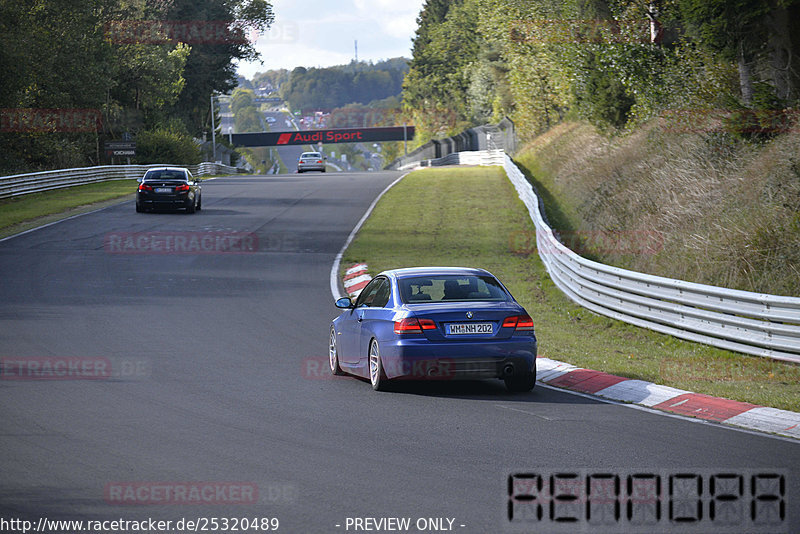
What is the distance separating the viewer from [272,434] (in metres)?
8.27

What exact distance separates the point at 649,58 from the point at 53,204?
75.1 ft

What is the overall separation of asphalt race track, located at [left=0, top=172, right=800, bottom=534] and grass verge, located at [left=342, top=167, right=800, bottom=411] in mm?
1947

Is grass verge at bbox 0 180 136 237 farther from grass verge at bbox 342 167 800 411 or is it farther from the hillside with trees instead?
the hillside with trees

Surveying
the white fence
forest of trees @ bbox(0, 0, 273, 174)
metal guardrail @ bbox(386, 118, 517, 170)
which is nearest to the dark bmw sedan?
forest of trees @ bbox(0, 0, 273, 174)

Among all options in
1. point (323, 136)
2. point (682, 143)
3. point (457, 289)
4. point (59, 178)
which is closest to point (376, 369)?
point (457, 289)

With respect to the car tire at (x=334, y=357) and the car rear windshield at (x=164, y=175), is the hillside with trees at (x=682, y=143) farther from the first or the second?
the car rear windshield at (x=164, y=175)

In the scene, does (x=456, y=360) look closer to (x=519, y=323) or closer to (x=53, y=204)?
(x=519, y=323)

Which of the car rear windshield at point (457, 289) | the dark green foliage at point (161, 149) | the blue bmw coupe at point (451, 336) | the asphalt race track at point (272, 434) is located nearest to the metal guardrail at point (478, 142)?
the dark green foliage at point (161, 149)

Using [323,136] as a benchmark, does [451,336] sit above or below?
→ below

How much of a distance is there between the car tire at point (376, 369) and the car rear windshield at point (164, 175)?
25704mm

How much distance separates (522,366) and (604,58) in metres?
23.1

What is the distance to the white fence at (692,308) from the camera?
12.0 meters

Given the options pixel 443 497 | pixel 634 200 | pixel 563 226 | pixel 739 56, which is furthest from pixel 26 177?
pixel 443 497

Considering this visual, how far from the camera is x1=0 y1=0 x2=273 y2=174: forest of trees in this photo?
5141 centimetres
